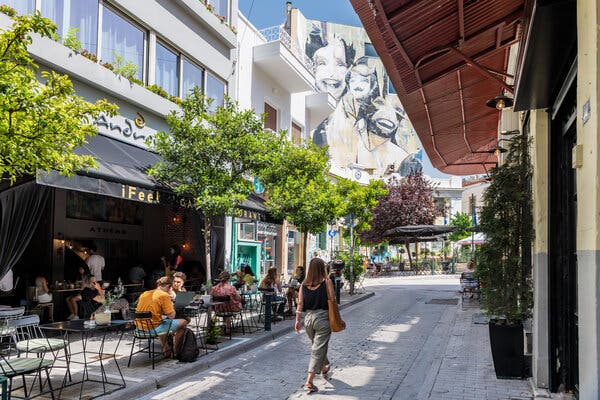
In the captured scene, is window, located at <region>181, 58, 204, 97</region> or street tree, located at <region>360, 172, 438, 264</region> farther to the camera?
street tree, located at <region>360, 172, 438, 264</region>


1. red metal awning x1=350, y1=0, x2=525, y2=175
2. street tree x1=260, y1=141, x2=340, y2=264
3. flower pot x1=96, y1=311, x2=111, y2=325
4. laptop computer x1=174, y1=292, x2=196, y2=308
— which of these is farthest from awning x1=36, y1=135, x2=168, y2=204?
red metal awning x1=350, y1=0, x2=525, y2=175

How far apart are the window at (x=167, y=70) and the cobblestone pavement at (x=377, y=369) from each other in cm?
763

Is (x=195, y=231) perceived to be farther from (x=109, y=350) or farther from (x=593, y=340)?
(x=593, y=340)

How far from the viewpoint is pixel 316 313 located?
7086mm

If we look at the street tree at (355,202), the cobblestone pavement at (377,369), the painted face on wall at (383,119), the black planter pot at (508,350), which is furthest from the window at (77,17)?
the painted face on wall at (383,119)

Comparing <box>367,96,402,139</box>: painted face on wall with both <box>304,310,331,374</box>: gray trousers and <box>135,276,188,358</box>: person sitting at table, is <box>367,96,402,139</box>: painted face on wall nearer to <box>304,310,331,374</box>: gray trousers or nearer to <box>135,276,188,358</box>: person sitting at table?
<box>135,276,188,358</box>: person sitting at table

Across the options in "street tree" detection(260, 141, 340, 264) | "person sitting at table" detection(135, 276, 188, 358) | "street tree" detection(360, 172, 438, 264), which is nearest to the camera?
"person sitting at table" detection(135, 276, 188, 358)

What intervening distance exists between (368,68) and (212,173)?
91788 millimetres

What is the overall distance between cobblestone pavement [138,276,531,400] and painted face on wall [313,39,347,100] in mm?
80194

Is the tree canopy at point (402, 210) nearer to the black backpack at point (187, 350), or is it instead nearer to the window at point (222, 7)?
the window at point (222, 7)

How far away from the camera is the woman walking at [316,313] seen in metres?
6.99

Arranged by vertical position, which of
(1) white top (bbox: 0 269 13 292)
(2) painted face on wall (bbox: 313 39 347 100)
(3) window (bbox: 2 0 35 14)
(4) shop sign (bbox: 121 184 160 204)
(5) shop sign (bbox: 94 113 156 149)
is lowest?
(1) white top (bbox: 0 269 13 292)

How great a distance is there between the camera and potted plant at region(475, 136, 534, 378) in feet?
24.1

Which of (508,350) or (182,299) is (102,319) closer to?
(182,299)
